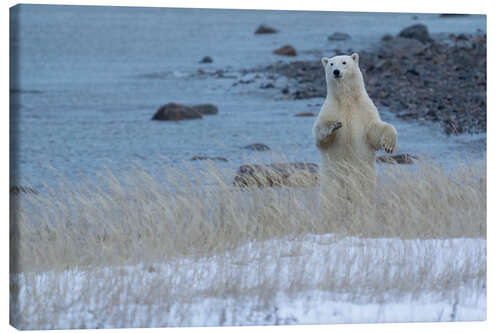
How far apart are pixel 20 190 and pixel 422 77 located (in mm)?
3292

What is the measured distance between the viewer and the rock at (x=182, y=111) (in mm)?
6832

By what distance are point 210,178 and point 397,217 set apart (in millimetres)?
1232

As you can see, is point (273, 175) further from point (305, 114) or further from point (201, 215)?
point (305, 114)

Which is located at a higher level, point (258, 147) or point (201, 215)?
point (258, 147)

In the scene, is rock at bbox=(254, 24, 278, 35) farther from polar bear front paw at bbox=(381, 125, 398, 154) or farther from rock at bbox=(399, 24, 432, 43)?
polar bear front paw at bbox=(381, 125, 398, 154)

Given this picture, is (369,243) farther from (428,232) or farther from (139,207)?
(139,207)

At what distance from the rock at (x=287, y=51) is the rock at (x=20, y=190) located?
2168 millimetres

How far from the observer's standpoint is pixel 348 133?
5965 mm

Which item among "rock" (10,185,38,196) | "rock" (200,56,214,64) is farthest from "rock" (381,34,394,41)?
"rock" (10,185,38,196)

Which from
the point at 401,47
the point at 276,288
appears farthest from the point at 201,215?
the point at 401,47

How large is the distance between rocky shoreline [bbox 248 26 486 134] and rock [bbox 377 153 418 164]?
0.40 meters

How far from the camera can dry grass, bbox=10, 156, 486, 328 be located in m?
5.11

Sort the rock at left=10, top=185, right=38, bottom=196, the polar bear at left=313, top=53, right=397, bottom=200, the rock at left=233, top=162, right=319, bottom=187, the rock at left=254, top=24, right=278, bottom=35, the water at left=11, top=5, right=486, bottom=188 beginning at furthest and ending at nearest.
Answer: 1. the rock at left=254, top=24, right=278, bottom=35
2. the rock at left=233, top=162, right=319, bottom=187
3. the polar bear at left=313, top=53, right=397, bottom=200
4. the water at left=11, top=5, right=486, bottom=188
5. the rock at left=10, top=185, right=38, bottom=196
